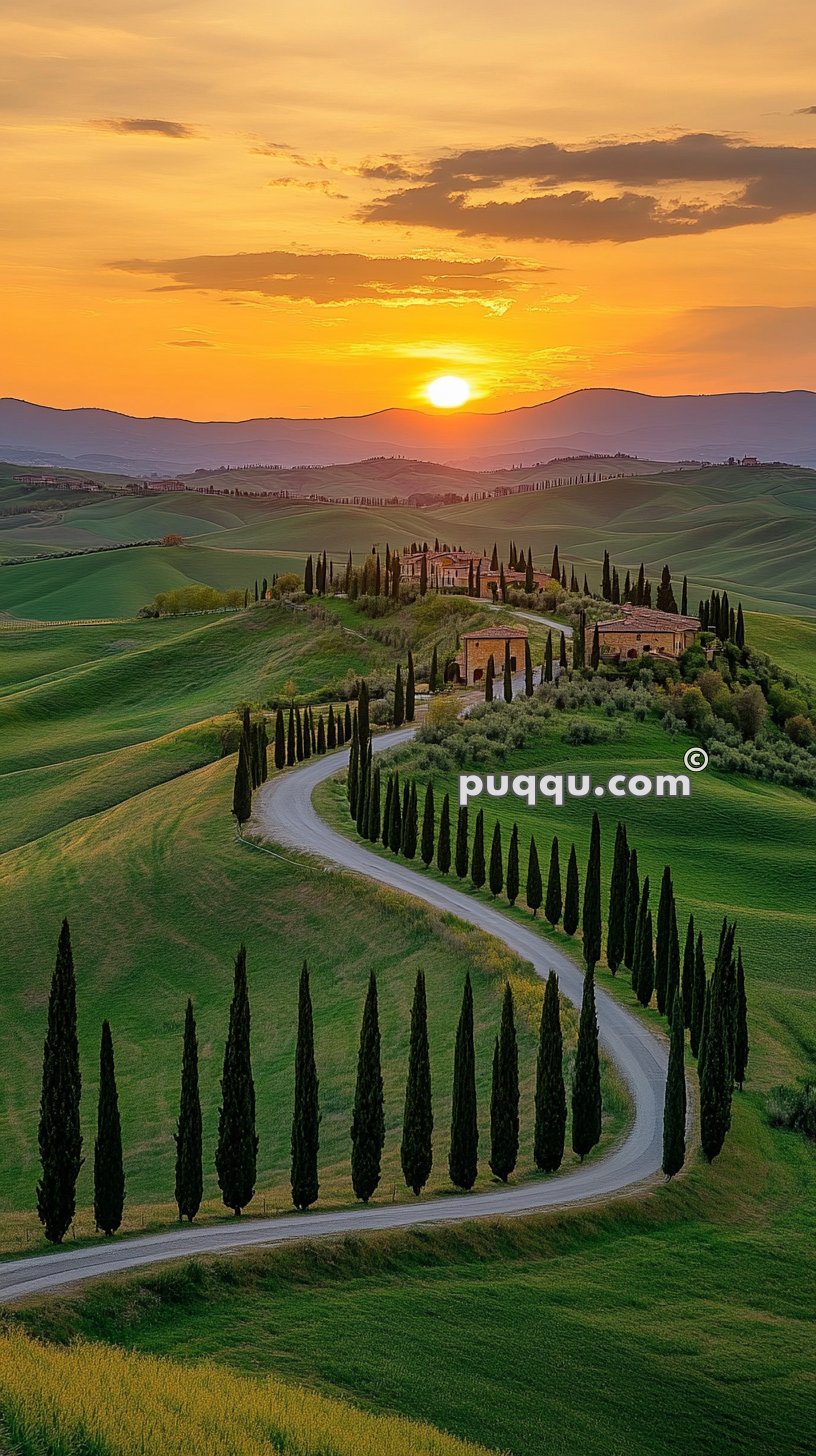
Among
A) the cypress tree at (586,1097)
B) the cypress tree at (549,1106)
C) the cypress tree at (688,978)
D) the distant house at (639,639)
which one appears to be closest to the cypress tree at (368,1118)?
the cypress tree at (549,1106)

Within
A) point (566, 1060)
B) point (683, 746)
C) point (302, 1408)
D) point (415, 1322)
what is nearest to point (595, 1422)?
point (415, 1322)

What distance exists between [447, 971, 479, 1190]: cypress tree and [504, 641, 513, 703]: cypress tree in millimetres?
66230

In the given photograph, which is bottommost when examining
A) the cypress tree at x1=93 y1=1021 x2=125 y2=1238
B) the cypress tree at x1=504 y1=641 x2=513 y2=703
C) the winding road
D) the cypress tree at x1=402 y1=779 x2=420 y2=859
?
the winding road

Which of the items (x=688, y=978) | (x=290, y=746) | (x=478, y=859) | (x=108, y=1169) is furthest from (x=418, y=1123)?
(x=290, y=746)

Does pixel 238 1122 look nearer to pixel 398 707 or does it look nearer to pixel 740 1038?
pixel 740 1038

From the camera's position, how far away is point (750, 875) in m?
74.8

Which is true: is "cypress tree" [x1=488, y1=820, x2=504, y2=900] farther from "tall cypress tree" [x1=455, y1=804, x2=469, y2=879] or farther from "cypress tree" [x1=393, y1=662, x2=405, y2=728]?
"cypress tree" [x1=393, y1=662, x2=405, y2=728]

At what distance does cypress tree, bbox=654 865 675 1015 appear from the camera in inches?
2029

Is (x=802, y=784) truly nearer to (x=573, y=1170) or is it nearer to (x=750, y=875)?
(x=750, y=875)

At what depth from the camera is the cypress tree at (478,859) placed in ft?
217

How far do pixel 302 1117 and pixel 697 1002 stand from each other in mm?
17754

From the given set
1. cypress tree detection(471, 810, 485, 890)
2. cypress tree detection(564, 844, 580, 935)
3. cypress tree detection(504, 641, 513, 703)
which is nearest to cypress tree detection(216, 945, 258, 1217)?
cypress tree detection(564, 844, 580, 935)

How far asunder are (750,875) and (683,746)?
80.2ft

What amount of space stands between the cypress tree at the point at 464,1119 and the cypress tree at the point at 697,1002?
1271 cm
